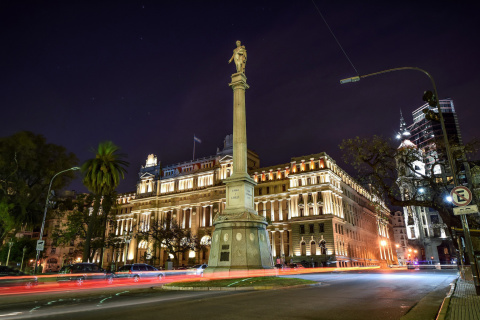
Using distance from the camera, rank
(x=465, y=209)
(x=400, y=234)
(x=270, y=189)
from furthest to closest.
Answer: (x=400, y=234)
(x=270, y=189)
(x=465, y=209)

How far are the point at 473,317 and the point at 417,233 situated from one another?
105641mm

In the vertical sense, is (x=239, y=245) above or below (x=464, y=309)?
above

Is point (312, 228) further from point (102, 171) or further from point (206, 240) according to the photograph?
point (102, 171)

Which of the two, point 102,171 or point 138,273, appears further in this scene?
point 102,171

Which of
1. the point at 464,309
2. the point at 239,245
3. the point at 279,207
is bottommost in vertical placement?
the point at 464,309

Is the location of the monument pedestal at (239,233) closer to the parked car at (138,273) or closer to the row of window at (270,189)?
the parked car at (138,273)

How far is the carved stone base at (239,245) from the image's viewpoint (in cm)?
2175

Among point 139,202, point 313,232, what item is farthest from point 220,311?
point 139,202

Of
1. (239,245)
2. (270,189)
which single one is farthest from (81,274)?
(270,189)

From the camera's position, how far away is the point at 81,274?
26.7 m

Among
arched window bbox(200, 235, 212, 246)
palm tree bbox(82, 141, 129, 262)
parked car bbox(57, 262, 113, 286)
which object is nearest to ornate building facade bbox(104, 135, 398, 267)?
arched window bbox(200, 235, 212, 246)

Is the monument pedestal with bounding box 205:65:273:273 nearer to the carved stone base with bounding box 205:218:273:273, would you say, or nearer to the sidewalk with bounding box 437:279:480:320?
the carved stone base with bounding box 205:218:273:273

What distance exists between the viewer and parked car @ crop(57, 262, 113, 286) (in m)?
25.4

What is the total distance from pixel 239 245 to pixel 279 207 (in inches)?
2216
